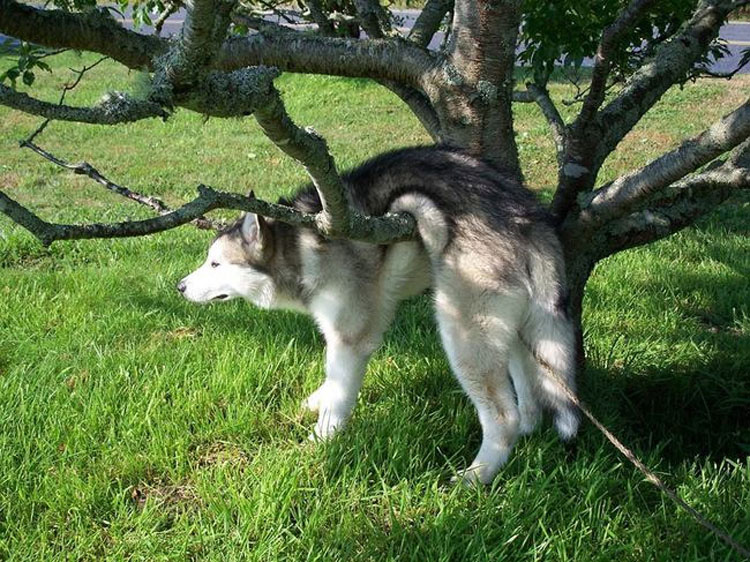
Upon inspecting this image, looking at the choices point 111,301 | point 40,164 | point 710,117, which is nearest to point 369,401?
point 111,301

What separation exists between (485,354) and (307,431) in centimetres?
91

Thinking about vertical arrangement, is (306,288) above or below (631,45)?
below

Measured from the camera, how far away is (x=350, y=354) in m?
3.48

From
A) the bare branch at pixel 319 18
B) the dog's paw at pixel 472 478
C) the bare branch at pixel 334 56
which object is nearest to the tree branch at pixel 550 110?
the bare branch at pixel 334 56

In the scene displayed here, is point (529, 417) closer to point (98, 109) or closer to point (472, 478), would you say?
point (472, 478)

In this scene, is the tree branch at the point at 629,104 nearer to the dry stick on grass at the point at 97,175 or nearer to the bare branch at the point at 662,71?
the bare branch at the point at 662,71

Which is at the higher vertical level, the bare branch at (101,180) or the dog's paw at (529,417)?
the bare branch at (101,180)

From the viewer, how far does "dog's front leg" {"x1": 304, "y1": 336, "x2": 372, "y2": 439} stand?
133 inches

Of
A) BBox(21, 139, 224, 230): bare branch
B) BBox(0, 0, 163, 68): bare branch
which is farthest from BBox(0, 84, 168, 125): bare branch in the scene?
BBox(21, 139, 224, 230): bare branch

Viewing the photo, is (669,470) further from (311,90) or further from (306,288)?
(311,90)

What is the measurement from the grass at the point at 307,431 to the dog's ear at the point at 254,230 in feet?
1.92

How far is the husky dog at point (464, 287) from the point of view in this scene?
306 cm

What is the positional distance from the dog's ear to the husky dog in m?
0.21

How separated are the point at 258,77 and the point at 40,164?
891cm
